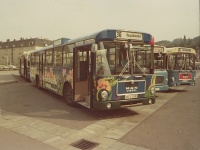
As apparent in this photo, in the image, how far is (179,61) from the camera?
1512 centimetres

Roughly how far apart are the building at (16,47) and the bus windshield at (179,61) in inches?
3826

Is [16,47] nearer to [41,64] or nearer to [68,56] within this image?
[41,64]

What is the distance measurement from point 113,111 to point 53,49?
5.15 m

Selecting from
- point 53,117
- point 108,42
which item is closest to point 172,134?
point 108,42

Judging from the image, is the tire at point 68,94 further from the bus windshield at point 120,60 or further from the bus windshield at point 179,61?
the bus windshield at point 179,61

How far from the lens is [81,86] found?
31.7 ft

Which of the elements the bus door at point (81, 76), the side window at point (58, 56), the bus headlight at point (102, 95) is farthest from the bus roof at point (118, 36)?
the side window at point (58, 56)

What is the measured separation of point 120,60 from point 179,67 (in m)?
8.12

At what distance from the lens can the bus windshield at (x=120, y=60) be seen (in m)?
7.72

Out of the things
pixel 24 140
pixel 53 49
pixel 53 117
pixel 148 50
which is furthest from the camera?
pixel 53 49

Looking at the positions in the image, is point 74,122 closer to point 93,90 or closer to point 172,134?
point 93,90

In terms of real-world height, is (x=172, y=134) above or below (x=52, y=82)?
below

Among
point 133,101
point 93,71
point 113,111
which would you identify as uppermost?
point 93,71

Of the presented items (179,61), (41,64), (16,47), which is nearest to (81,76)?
(41,64)
